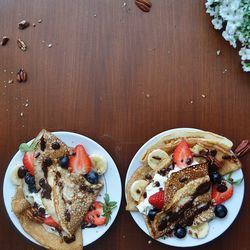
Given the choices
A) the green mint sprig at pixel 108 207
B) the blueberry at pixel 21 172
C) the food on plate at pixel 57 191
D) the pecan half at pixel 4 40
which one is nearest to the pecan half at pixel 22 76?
the pecan half at pixel 4 40

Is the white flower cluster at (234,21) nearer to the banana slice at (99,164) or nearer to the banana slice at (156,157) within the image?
the banana slice at (156,157)

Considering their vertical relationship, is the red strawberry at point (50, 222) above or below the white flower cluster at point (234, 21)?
below

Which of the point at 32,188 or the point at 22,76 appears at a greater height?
the point at 22,76

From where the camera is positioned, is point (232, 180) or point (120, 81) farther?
point (120, 81)

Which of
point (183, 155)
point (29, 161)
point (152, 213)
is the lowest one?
point (152, 213)

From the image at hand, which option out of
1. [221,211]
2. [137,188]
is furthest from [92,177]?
[221,211]

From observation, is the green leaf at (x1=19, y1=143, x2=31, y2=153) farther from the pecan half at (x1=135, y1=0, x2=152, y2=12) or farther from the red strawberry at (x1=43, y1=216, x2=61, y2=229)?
the pecan half at (x1=135, y1=0, x2=152, y2=12)

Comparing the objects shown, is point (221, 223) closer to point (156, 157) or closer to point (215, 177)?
point (215, 177)
